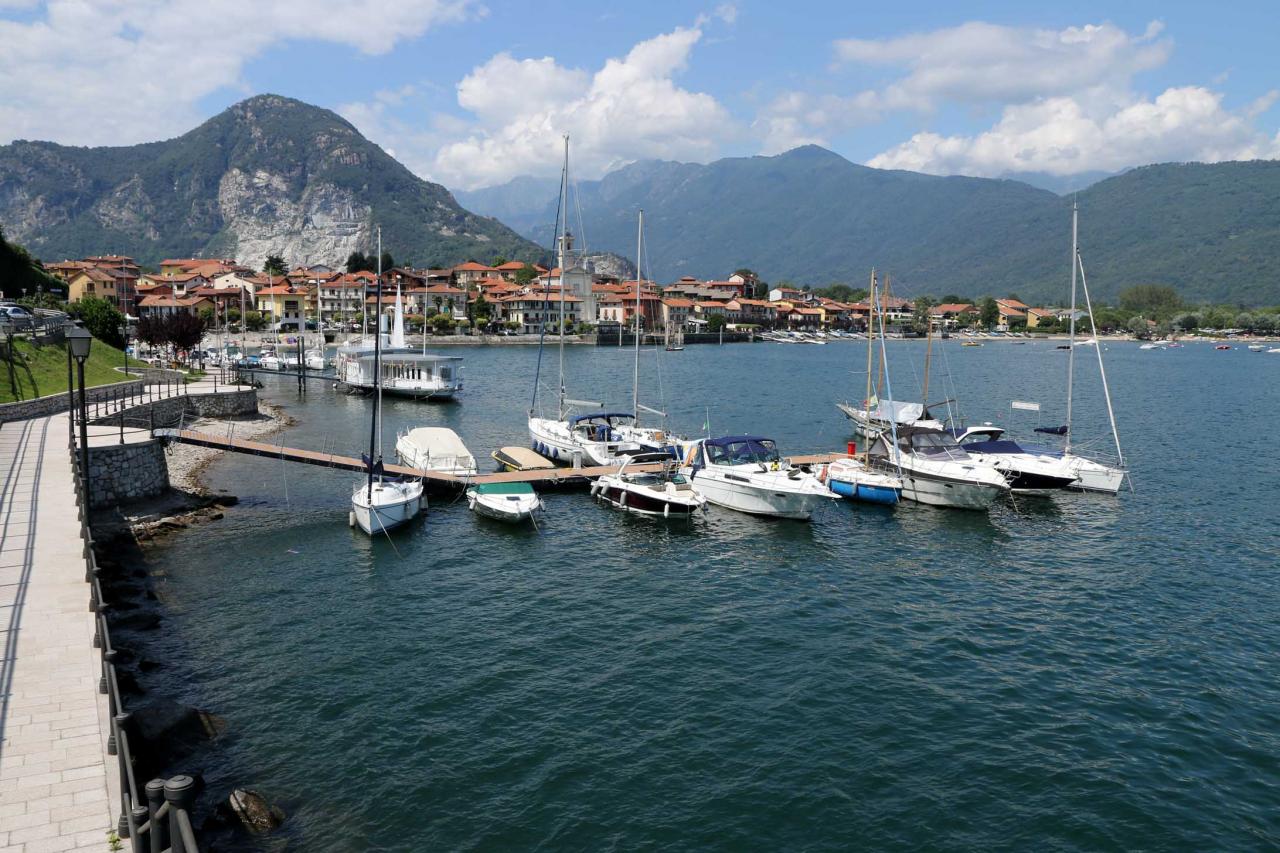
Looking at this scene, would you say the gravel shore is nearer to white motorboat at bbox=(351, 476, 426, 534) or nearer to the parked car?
white motorboat at bbox=(351, 476, 426, 534)

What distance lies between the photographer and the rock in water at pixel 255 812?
14.0m

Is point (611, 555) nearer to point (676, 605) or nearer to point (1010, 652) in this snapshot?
point (676, 605)

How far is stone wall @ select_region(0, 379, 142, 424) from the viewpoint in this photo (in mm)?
36125

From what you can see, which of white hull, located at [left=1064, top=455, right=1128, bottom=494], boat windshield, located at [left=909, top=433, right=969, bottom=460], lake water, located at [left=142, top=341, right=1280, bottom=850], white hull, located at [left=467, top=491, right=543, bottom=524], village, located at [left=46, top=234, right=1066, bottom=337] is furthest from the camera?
village, located at [left=46, top=234, right=1066, bottom=337]

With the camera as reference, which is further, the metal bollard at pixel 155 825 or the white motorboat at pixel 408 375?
the white motorboat at pixel 408 375

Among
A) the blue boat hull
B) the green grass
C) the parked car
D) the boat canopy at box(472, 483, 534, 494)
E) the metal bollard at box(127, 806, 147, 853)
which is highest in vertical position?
the parked car

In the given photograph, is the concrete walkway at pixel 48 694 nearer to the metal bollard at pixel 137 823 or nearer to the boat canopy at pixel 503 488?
the metal bollard at pixel 137 823

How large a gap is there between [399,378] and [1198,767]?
231 feet

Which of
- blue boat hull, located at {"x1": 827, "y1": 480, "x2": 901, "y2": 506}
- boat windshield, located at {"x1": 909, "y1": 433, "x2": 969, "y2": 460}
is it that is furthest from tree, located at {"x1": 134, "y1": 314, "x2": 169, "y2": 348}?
boat windshield, located at {"x1": 909, "y1": 433, "x2": 969, "y2": 460}

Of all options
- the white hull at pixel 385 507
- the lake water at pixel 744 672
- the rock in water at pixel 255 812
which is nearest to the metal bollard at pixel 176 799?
the lake water at pixel 744 672

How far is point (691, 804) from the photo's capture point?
1512 cm

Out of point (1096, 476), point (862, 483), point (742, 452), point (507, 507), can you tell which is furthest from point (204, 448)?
point (1096, 476)

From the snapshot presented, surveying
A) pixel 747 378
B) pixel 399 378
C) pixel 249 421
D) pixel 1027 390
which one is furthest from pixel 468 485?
pixel 1027 390

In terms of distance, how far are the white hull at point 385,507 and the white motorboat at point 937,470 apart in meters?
22.6
